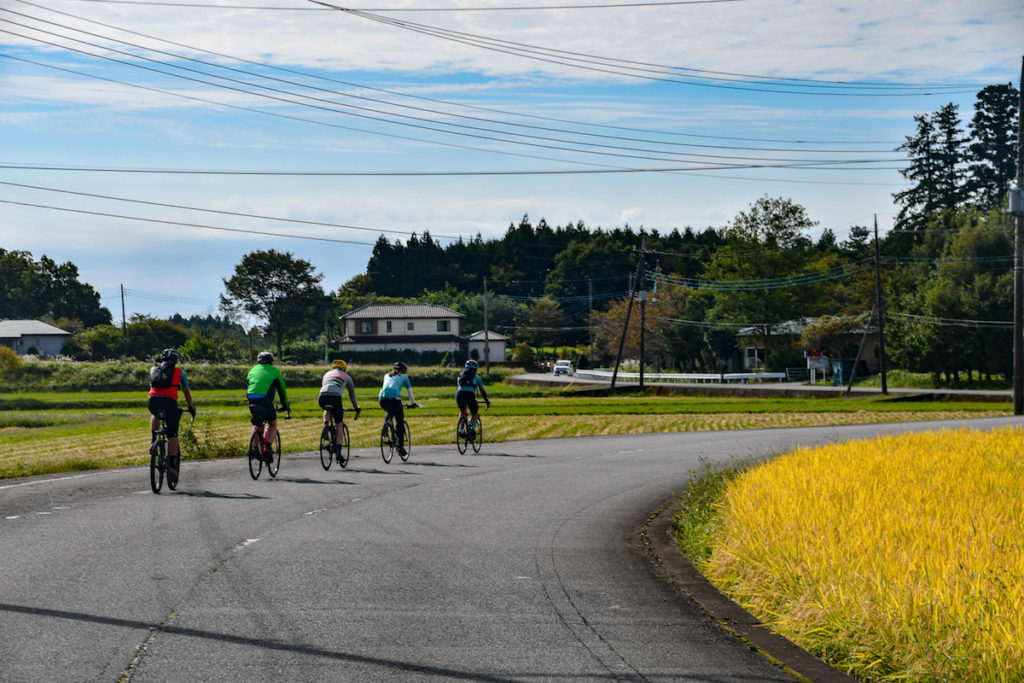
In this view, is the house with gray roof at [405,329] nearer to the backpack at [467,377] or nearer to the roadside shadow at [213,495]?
the backpack at [467,377]

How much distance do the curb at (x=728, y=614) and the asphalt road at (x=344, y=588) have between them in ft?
0.45

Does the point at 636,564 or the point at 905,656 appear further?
the point at 636,564

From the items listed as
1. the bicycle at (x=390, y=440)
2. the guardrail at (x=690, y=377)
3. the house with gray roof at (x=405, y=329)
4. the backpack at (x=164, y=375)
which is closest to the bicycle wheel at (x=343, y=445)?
the bicycle at (x=390, y=440)

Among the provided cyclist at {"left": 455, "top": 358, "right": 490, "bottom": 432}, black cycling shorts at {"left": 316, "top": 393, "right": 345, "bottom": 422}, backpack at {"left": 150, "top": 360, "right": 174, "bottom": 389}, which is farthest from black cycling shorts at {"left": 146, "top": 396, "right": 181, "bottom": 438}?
cyclist at {"left": 455, "top": 358, "right": 490, "bottom": 432}

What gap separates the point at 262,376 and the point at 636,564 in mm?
9418

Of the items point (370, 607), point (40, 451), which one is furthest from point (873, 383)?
point (370, 607)

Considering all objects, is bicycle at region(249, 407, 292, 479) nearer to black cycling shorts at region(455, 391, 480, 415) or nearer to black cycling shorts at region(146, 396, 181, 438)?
black cycling shorts at region(146, 396, 181, 438)

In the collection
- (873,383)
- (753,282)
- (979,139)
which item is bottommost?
(873,383)

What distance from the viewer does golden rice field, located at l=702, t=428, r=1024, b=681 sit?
588 centimetres

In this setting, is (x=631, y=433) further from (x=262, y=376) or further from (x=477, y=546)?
(x=477, y=546)

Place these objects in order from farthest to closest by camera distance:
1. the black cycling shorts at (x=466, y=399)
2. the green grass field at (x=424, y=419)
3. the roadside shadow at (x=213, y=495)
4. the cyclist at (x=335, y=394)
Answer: the green grass field at (x=424, y=419)
the black cycling shorts at (x=466, y=399)
the cyclist at (x=335, y=394)
the roadside shadow at (x=213, y=495)

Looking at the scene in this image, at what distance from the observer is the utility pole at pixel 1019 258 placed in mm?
34594

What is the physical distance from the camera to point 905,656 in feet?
19.7

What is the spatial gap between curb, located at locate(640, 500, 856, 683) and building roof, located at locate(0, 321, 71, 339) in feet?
352
